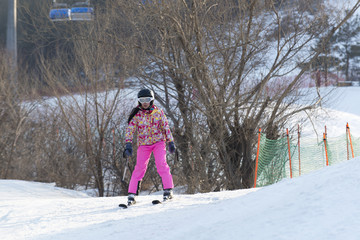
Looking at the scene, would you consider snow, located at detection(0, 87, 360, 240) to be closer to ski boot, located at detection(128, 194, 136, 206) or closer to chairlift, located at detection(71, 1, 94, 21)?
ski boot, located at detection(128, 194, 136, 206)

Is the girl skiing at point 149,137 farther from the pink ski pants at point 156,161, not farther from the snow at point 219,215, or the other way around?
the snow at point 219,215

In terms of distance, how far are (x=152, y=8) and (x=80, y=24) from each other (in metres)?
4.37

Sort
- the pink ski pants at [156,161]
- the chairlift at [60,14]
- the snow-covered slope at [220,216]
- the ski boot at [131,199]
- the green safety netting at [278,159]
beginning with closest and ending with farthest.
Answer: the snow-covered slope at [220,216], the ski boot at [131,199], the pink ski pants at [156,161], the chairlift at [60,14], the green safety netting at [278,159]

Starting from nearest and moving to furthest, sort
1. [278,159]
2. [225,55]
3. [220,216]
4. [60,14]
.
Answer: [220,216]
[225,55]
[60,14]
[278,159]

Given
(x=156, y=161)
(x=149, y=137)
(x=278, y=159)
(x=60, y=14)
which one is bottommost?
(x=278, y=159)

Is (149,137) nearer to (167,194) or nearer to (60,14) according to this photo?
(167,194)

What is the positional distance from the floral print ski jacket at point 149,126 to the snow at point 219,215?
812mm

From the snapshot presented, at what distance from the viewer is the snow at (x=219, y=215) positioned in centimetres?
341

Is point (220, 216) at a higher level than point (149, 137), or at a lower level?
lower

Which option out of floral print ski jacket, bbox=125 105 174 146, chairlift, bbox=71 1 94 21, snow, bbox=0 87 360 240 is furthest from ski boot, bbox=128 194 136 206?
chairlift, bbox=71 1 94 21

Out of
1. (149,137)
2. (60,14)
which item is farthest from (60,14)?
(149,137)

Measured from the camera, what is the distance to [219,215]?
436cm

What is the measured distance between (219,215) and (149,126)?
2009 millimetres

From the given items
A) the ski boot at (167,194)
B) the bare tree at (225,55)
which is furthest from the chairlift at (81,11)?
the ski boot at (167,194)
